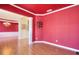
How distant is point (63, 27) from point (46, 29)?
1926mm

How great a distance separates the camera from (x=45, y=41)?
771cm

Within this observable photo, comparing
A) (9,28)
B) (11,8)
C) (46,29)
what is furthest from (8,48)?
(9,28)

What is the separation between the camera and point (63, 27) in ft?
19.2

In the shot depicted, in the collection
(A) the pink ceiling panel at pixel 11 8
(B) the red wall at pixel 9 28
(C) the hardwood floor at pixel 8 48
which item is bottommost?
(C) the hardwood floor at pixel 8 48

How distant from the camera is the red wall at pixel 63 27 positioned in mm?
5108

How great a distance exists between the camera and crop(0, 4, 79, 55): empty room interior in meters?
5.06

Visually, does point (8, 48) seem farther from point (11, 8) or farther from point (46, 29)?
point (46, 29)

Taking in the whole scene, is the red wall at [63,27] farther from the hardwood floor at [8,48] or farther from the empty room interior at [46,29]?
the hardwood floor at [8,48]

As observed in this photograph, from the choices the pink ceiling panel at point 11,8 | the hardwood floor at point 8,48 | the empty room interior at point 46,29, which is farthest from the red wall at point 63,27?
the hardwood floor at point 8,48

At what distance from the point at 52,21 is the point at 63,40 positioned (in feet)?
5.18

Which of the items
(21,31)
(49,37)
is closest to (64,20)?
(49,37)

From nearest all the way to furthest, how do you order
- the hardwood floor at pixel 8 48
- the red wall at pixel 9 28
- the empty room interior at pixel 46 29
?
the hardwood floor at pixel 8 48, the empty room interior at pixel 46 29, the red wall at pixel 9 28

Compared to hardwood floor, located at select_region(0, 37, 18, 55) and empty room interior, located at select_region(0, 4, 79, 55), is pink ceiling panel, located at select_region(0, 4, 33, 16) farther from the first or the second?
hardwood floor, located at select_region(0, 37, 18, 55)

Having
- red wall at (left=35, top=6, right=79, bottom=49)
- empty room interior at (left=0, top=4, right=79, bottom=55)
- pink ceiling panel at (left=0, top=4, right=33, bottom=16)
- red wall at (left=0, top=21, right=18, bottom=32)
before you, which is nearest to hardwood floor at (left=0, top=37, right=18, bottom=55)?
empty room interior at (left=0, top=4, right=79, bottom=55)
